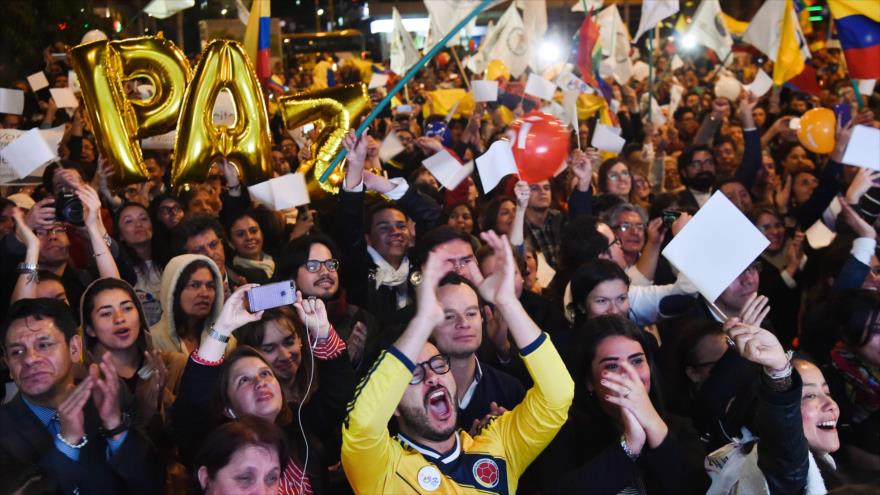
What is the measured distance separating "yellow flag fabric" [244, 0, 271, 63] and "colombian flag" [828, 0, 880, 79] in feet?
13.6

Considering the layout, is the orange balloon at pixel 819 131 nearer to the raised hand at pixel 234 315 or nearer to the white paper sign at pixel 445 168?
the white paper sign at pixel 445 168

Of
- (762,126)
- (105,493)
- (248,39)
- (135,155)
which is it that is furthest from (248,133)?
(762,126)

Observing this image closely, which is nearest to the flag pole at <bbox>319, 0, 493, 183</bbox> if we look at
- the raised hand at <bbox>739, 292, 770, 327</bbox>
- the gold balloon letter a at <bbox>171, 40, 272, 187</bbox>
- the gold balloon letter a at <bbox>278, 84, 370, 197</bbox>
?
the gold balloon letter a at <bbox>278, 84, 370, 197</bbox>

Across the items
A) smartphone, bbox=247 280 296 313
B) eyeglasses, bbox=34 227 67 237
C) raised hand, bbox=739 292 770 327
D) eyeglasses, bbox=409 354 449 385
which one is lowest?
eyeglasses, bbox=34 227 67 237

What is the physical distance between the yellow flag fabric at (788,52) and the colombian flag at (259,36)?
14.7 ft

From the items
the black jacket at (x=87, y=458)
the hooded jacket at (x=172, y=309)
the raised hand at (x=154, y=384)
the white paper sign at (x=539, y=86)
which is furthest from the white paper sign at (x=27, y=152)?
the white paper sign at (x=539, y=86)

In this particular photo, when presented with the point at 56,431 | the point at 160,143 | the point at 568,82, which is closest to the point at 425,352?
the point at 56,431

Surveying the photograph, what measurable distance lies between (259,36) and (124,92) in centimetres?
193

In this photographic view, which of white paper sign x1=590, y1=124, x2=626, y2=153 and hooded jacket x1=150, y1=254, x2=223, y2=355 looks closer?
hooded jacket x1=150, y1=254, x2=223, y2=355

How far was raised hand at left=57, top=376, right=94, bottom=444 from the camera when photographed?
283 cm

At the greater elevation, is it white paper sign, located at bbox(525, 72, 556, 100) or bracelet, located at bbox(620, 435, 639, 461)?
bracelet, located at bbox(620, 435, 639, 461)

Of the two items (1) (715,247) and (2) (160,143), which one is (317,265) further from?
(2) (160,143)

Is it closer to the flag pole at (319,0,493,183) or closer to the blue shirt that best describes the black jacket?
the blue shirt

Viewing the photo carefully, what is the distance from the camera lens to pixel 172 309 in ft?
13.6
